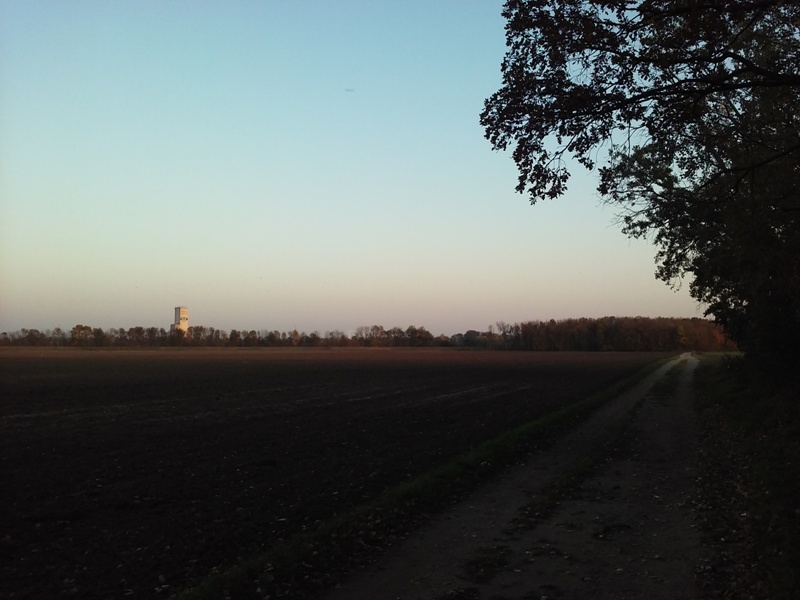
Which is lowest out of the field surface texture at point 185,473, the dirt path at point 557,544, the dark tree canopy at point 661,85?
the field surface texture at point 185,473

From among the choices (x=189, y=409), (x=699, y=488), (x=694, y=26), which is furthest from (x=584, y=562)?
(x=189, y=409)

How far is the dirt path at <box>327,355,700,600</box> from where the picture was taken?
20.9 feet

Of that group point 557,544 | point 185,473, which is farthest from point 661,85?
point 185,473

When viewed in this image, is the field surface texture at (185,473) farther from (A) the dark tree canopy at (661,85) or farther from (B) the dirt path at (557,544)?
(A) the dark tree canopy at (661,85)

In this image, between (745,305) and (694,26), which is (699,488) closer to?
(694,26)

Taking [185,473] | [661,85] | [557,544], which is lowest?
[185,473]

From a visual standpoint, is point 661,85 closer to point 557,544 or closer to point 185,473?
point 557,544

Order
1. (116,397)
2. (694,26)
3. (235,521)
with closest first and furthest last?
(694,26), (235,521), (116,397)

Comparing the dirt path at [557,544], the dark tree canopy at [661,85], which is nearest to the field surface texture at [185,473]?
the dirt path at [557,544]

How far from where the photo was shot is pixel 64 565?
25.1 ft

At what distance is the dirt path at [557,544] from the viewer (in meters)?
6.36

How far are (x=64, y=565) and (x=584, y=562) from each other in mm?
6157

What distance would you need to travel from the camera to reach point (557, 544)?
784 centimetres

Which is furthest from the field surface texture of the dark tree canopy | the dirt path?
the dark tree canopy
